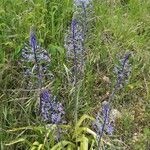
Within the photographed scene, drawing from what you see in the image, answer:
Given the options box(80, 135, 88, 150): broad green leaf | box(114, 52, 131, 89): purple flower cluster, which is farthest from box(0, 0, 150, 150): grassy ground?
box(114, 52, 131, 89): purple flower cluster

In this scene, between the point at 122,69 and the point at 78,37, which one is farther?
the point at 78,37

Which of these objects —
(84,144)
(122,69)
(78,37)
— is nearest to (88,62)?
(78,37)

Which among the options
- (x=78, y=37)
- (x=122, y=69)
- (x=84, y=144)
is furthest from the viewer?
(x=84, y=144)

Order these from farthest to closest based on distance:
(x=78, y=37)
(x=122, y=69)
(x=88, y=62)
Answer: (x=88, y=62)
(x=78, y=37)
(x=122, y=69)

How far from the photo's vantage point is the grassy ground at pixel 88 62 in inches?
139

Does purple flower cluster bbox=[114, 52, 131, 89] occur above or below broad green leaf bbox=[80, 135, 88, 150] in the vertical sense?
above

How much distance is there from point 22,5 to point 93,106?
120 cm

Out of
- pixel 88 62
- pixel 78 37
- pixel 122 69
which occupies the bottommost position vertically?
pixel 88 62

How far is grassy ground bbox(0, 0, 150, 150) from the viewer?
3.53m

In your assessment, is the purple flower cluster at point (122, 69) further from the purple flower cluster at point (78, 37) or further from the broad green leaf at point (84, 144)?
the broad green leaf at point (84, 144)

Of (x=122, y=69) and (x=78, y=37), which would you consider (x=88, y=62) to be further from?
(x=122, y=69)

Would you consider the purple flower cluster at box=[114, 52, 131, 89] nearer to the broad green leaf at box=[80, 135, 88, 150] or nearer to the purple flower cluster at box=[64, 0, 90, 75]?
the purple flower cluster at box=[64, 0, 90, 75]

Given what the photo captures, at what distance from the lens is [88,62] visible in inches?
150

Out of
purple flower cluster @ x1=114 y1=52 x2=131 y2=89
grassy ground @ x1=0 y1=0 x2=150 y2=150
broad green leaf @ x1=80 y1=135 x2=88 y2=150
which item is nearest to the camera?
purple flower cluster @ x1=114 y1=52 x2=131 y2=89
